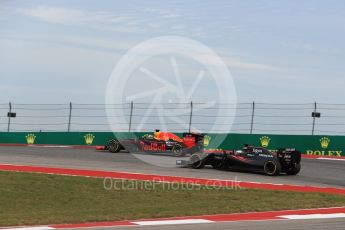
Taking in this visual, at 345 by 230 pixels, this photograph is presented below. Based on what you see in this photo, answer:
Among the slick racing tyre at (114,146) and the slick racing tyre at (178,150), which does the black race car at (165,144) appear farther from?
the slick racing tyre at (114,146)

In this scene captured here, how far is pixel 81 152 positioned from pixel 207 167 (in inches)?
288

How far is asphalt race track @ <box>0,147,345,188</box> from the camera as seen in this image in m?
19.2

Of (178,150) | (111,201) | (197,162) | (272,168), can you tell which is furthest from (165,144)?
(111,201)

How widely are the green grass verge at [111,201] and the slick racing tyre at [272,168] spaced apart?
3954 mm

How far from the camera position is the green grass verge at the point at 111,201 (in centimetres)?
1198

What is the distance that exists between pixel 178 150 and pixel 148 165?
9.80ft

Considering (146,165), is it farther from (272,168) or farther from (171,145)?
(272,168)

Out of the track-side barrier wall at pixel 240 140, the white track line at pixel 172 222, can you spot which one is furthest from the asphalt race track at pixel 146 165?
the white track line at pixel 172 222

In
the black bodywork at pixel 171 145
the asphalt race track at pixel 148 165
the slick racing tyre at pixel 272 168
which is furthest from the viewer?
the black bodywork at pixel 171 145

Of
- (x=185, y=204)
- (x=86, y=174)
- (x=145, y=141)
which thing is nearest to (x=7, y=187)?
(x=86, y=174)

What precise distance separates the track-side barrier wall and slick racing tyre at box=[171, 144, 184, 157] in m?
5.00

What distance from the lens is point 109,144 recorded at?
89.6 ft

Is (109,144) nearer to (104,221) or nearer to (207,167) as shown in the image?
(207,167)

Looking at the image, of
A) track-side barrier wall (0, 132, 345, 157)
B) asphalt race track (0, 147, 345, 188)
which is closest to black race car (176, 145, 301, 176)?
asphalt race track (0, 147, 345, 188)
